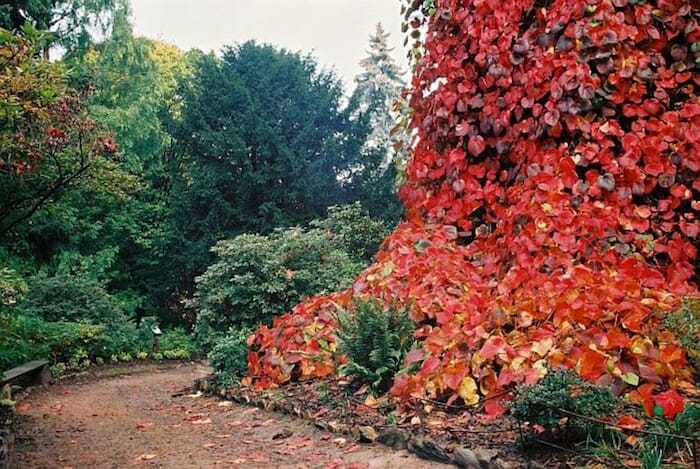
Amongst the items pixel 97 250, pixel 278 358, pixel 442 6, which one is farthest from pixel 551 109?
pixel 97 250

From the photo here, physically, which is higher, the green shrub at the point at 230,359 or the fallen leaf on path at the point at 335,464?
the green shrub at the point at 230,359

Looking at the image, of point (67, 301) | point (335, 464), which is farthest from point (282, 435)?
point (67, 301)

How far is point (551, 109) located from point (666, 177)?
871 millimetres

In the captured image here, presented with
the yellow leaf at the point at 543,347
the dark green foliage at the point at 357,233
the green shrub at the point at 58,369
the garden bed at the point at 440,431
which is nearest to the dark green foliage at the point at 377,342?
the garden bed at the point at 440,431

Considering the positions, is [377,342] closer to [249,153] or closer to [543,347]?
[543,347]

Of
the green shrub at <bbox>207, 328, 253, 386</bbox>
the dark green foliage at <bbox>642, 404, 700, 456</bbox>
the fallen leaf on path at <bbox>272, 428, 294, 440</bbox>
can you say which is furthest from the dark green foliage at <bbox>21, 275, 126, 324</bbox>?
the dark green foliage at <bbox>642, 404, 700, 456</bbox>

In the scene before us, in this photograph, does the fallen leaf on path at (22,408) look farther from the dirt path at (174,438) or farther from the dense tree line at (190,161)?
the dense tree line at (190,161)

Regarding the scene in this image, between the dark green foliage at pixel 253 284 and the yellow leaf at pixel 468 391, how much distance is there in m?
3.61

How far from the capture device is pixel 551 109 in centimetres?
432

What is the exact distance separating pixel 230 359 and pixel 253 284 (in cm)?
136

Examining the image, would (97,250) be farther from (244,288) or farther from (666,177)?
(666,177)

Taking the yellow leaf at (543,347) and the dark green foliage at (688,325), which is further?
the yellow leaf at (543,347)

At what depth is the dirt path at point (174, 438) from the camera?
339 cm

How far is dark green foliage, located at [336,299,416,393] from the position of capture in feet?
13.3
